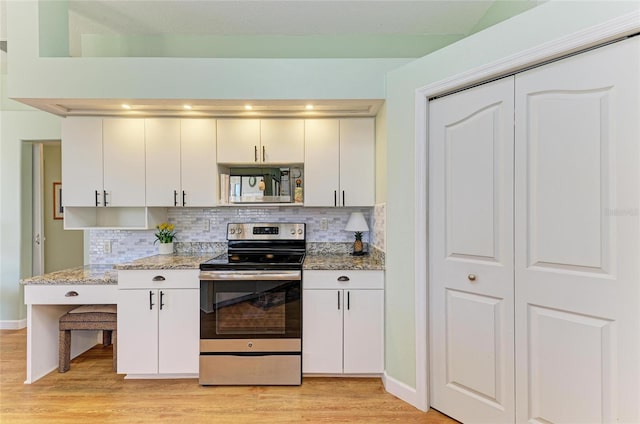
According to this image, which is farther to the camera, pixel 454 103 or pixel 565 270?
pixel 454 103

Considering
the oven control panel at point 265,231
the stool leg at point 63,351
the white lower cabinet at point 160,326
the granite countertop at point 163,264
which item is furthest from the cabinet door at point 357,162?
the stool leg at point 63,351

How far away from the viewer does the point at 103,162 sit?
2.79m

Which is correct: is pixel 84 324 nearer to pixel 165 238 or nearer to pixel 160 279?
pixel 160 279

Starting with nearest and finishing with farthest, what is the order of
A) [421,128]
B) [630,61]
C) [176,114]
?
[630,61], [421,128], [176,114]

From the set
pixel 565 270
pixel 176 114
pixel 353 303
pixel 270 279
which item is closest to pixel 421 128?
pixel 565 270

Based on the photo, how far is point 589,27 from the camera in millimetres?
1465

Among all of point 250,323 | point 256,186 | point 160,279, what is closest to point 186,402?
point 250,323

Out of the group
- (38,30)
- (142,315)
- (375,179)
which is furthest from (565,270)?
(38,30)

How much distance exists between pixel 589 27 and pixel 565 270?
116 centimetres

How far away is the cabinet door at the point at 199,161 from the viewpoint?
2.82 m

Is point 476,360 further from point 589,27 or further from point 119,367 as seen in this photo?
point 119,367

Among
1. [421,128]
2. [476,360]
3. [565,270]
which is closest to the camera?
[565,270]

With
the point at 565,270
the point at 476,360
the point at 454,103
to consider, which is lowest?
the point at 476,360

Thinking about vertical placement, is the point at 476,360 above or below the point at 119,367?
above
